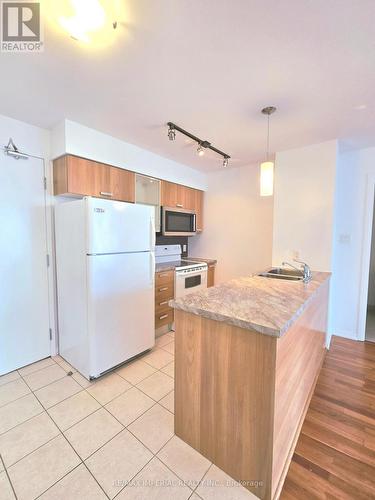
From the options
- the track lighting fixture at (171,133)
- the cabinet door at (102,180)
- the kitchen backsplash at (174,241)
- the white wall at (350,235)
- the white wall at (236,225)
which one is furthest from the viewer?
the kitchen backsplash at (174,241)

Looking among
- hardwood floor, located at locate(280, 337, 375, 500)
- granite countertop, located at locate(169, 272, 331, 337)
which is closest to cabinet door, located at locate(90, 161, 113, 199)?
granite countertop, located at locate(169, 272, 331, 337)

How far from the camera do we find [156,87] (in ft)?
5.26

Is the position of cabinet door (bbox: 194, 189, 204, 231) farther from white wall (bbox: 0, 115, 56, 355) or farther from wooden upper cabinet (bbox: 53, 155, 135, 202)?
white wall (bbox: 0, 115, 56, 355)

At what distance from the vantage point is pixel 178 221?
3443 millimetres

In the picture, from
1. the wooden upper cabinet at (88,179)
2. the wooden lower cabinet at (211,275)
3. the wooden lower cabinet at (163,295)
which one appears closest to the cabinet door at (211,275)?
the wooden lower cabinet at (211,275)

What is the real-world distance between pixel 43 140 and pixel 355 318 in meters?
4.21

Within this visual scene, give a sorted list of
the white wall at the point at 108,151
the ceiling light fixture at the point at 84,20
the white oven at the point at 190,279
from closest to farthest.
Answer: the ceiling light fixture at the point at 84,20, the white wall at the point at 108,151, the white oven at the point at 190,279

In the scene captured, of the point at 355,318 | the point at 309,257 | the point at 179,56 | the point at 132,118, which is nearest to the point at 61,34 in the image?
the point at 179,56

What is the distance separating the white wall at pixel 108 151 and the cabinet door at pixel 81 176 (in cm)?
7

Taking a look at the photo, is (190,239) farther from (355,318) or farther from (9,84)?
(9,84)

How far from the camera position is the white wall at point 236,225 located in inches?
132

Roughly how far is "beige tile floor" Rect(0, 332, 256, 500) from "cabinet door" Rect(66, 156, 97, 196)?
1794 millimetres

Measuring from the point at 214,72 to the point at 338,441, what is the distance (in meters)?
2.53

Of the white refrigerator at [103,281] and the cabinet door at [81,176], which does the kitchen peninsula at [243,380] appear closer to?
the white refrigerator at [103,281]
